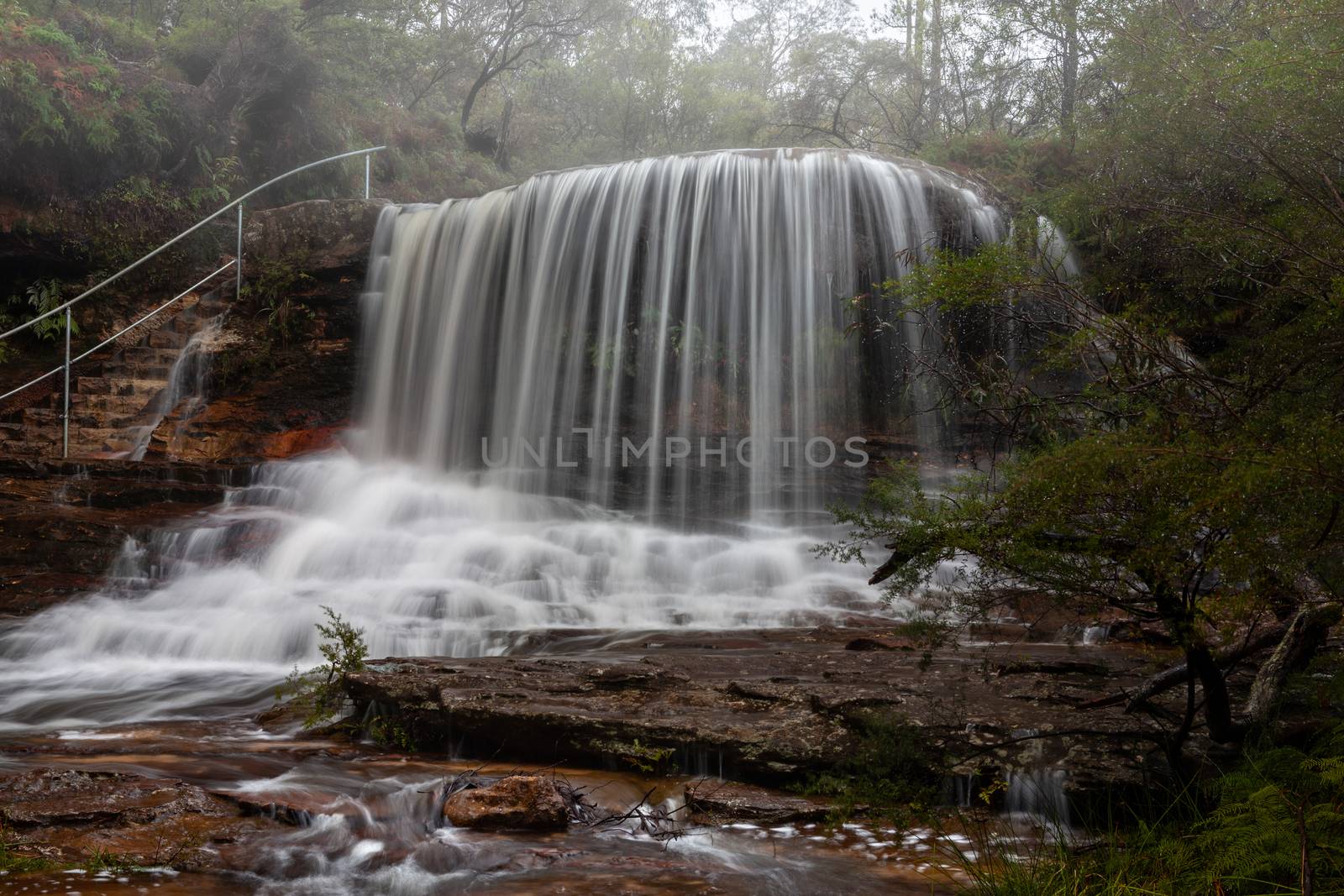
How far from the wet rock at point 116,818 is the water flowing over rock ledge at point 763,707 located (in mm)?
1396

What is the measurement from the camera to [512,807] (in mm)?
4273

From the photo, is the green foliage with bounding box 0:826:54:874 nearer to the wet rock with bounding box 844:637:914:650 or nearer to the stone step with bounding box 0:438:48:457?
the wet rock with bounding box 844:637:914:650

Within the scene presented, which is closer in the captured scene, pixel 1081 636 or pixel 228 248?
pixel 1081 636

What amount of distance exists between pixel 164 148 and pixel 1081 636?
16.3m

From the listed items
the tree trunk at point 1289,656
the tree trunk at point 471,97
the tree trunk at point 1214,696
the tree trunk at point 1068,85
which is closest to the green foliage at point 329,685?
the tree trunk at point 1214,696

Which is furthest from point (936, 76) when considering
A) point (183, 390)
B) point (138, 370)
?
point (138, 370)

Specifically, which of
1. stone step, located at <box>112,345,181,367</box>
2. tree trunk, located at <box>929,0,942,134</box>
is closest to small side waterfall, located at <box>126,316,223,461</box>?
stone step, located at <box>112,345,181,367</box>

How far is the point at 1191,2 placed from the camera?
43.3 feet

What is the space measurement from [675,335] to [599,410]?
1531 millimetres

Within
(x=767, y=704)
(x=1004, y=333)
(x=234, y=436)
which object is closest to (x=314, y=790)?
(x=767, y=704)

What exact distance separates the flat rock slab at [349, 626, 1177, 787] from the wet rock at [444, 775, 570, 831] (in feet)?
2.17

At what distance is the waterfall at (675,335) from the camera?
41.5 feet

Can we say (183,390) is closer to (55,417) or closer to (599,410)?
(55,417)

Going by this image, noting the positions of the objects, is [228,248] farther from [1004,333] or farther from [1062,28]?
[1062,28]
